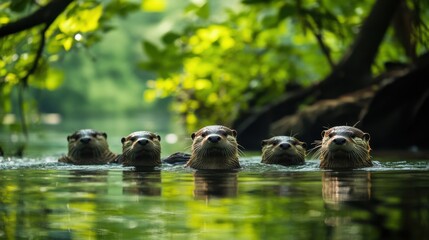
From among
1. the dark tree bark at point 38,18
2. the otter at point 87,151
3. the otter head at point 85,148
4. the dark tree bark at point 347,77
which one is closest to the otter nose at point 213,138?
the dark tree bark at point 38,18

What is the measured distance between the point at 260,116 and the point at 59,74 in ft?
18.0

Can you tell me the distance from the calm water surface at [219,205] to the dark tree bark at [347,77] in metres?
7.86

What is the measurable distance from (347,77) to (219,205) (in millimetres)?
12985

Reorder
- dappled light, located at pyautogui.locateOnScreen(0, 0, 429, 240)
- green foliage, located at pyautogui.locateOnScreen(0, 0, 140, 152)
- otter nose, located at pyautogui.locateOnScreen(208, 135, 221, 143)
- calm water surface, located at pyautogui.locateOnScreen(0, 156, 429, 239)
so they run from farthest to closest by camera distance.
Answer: green foliage, located at pyautogui.locateOnScreen(0, 0, 140, 152), otter nose, located at pyautogui.locateOnScreen(208, 135, 221, 143), dappled light, located at pyautogui.locateOnScreen(0, 0, 429, 240), calm water surface, located at pyautogui.locateOnScreen(0, 156, 429, 239)

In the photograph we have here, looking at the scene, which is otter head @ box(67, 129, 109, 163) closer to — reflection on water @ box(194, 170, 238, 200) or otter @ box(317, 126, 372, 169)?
reflection on water @ box(194, 170, 238, 200)

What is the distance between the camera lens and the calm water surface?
5270 mm

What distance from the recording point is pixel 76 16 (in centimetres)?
1401

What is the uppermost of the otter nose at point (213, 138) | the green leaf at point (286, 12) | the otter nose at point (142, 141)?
the green leaf at point (286, 12)

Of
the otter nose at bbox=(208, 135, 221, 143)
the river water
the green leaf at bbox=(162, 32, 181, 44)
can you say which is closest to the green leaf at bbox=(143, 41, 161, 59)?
the green leaf at bbox=(162, 32, 181, 44)

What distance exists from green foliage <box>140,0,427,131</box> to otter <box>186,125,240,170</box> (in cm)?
449

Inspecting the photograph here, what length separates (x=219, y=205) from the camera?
6.61 meters

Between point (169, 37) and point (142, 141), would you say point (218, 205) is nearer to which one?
point (142, 141)

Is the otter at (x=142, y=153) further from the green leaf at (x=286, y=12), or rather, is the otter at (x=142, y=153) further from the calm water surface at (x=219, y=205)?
the green leaf at (x=286, y=12)

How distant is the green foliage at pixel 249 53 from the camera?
1722 cm
